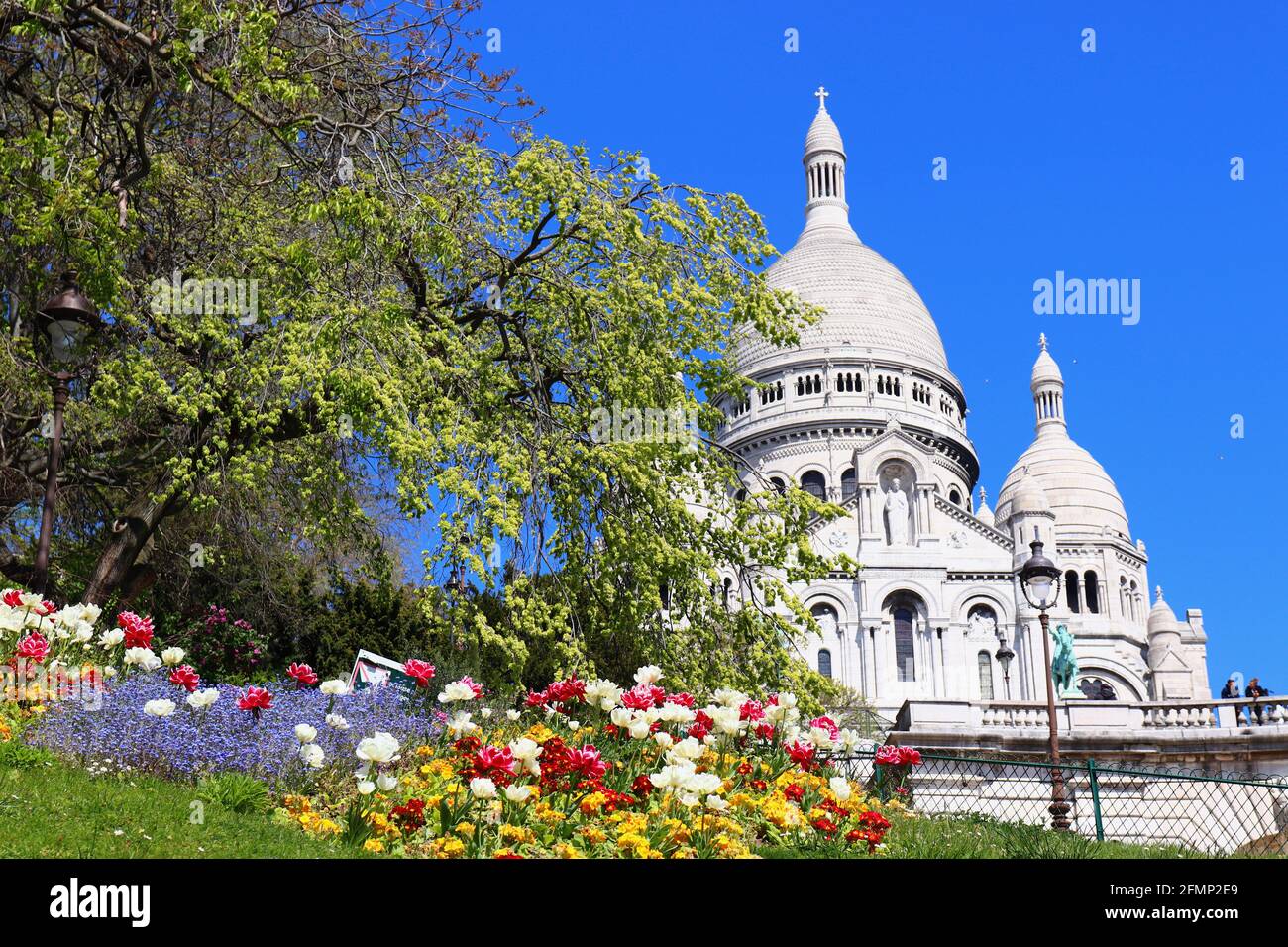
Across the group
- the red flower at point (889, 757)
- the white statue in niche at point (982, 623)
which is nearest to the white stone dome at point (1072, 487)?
the white statue in niche at point (982, 623)

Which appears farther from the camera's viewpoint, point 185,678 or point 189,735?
point 185,678

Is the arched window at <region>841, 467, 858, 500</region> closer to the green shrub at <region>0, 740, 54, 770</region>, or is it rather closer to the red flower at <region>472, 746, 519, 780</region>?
the green shrub at <region>0, 740, 54, 770</region>

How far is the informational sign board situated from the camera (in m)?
11.8

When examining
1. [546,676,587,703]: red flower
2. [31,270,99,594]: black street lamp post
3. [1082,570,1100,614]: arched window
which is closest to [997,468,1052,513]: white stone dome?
[1082,570,1100,614]: arched window

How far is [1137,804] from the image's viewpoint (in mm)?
17766

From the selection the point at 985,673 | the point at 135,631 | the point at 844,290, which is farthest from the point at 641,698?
the point at 844,290

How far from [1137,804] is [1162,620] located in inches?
2157

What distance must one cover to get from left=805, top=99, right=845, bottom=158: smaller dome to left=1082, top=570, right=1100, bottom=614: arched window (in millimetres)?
39061

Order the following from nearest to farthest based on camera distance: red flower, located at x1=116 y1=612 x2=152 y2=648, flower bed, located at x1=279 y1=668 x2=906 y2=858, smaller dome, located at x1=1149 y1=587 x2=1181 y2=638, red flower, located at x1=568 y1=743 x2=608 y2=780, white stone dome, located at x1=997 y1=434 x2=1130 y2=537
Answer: flower bed, located at x1=279 y1=668 x2=906 y2=858 → red flower, located at x1=568 y1=743 x2=608 y2=780 → red flower, located at x1=116 y1=612 x2=152 y2=648 → smaller dome, located at x1=1149 y1=587 x2=1181 y2=638 → white stone dome, located at x1=997 y1=434 x2=1130 y2=537

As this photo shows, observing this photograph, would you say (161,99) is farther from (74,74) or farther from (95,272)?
(95,272)

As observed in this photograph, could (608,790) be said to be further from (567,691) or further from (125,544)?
(125,544)
